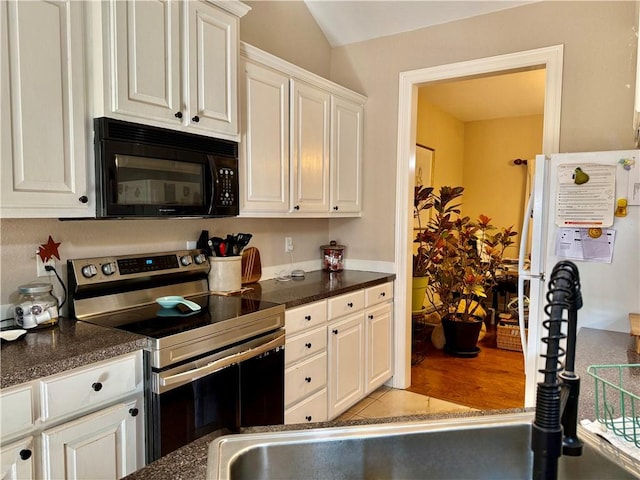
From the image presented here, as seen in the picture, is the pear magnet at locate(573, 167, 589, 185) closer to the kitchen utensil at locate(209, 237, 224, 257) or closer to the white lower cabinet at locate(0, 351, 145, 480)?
the kitchen utensil at locate(209, 237, 224, 257)

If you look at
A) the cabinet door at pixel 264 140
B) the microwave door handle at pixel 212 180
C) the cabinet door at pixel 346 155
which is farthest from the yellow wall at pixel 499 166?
the microwave door handle at pixel 212 180

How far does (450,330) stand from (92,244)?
3199 mm

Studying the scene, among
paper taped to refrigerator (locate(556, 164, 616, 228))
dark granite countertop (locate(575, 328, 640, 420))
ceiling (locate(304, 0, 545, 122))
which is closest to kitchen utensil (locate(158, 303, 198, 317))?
dark granite countertop (locate(575, 328, 640, 420))

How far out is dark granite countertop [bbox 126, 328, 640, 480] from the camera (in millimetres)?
815

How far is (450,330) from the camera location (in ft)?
13.8

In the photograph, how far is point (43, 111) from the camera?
158 centimetres

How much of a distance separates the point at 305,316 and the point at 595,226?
1.48 meters

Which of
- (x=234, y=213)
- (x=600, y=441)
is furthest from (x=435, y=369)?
(x=600, y=441)

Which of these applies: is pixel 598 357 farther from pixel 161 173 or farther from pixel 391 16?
pixel 391 16

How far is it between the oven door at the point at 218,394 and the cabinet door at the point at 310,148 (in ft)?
3.31

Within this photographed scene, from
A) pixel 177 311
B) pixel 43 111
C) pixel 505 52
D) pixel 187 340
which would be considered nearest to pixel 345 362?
pixel 177 311

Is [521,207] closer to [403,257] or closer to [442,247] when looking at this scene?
[442,247]

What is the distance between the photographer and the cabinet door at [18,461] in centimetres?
128

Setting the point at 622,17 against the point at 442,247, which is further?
the point at 442,247
